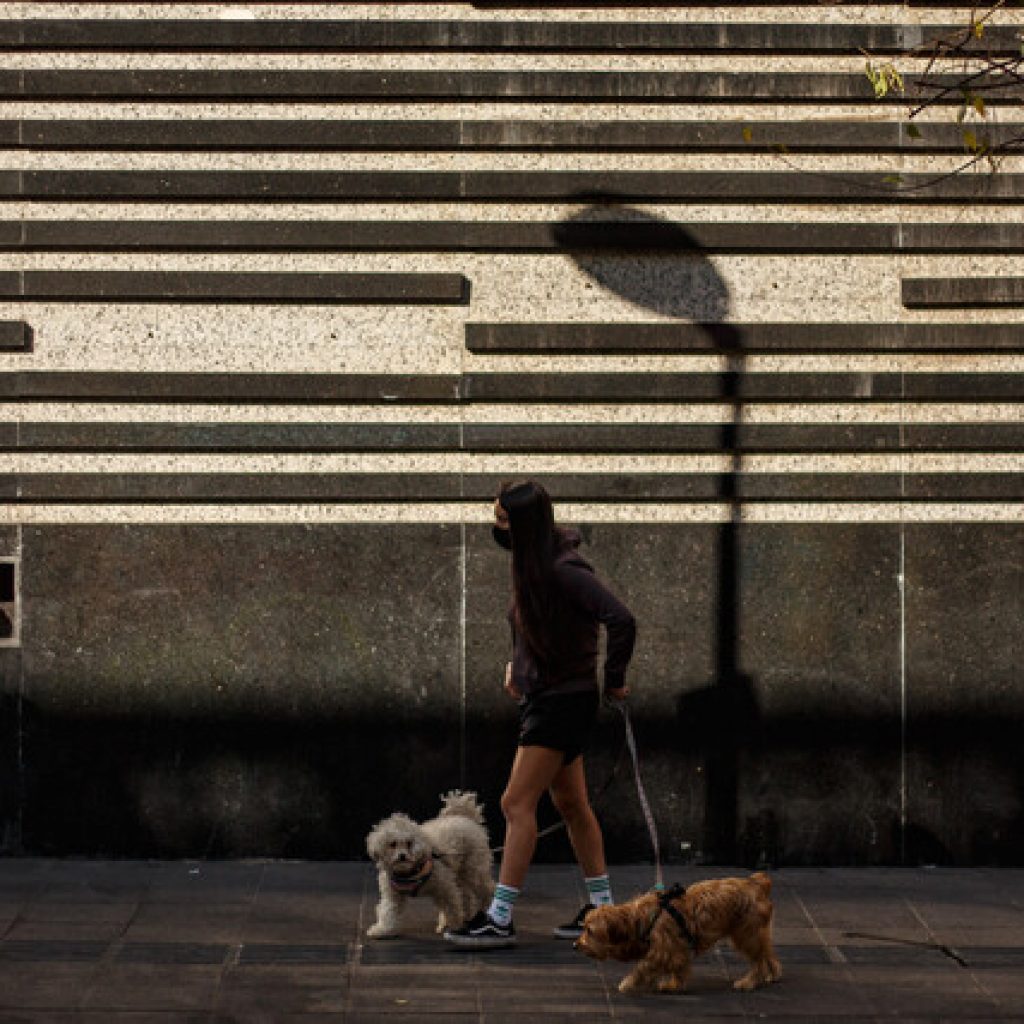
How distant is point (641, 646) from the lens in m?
9.91

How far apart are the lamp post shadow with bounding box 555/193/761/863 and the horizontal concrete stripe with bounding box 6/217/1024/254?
2 centimetres

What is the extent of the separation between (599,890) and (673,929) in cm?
93

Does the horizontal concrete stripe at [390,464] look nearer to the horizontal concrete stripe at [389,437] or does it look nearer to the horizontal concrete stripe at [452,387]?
the horizontal concrete stripe at [389,437]

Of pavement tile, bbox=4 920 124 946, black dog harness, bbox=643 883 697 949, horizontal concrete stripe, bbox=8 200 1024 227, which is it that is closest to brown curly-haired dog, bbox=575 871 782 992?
black dog harness, bbox=643 883 697 949

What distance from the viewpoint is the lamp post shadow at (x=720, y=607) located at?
32.5 feet

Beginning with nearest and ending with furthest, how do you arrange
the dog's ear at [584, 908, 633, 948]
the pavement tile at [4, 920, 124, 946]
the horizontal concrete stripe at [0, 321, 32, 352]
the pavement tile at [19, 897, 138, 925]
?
the dog's ear at [584, 908, 633, 948] < the pavement tile at [4, 920, 124, 946] < the pavement tile at [19, 897, 138, 925] < the horizontal concrete stripe at [0, 321, 32, 352]

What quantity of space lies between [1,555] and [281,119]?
245 cm

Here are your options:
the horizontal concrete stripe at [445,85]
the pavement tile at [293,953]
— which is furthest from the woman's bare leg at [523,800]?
the horizontal concrete stripe at [445,85]

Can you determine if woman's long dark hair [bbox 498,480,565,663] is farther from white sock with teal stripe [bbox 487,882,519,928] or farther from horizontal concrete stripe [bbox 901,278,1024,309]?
horizontal concrete stripe [bbox 901,278,1024,309]

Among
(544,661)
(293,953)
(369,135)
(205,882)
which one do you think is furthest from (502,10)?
(293,953)

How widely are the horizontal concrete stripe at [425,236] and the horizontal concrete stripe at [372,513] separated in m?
1.21

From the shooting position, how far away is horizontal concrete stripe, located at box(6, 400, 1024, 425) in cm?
984

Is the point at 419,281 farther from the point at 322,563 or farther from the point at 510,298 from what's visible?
the point at 322,563

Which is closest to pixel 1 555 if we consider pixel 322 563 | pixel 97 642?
pixel 97 642
